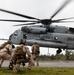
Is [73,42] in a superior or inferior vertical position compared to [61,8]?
inferior

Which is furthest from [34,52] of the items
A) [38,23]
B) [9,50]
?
[38,23]

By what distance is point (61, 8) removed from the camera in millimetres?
32938

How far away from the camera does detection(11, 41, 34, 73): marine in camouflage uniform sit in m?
14.5

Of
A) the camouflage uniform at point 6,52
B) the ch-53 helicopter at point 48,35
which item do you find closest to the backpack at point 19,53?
the camouflage uniform at point 6,52

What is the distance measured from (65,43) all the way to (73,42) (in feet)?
3.80

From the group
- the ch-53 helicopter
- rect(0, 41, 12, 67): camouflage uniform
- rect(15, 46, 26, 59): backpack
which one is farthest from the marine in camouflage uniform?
the ch-53 helicopter

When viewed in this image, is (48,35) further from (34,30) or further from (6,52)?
(6,52)

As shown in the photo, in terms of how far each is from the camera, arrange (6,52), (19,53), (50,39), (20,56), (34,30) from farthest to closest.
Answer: (50,39) < (34,30) < (6,52) < (20,56) < (19,53)

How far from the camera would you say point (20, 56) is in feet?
48.2

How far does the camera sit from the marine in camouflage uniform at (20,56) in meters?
14.5

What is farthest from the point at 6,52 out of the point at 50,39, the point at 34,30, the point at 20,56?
the point at 50,39

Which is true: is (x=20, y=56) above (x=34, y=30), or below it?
below

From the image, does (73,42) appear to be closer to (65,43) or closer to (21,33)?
(65,43)

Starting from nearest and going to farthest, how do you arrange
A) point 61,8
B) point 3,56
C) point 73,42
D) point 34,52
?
point 3,56 < point 34,52 < point 61,8 < point 73,42
